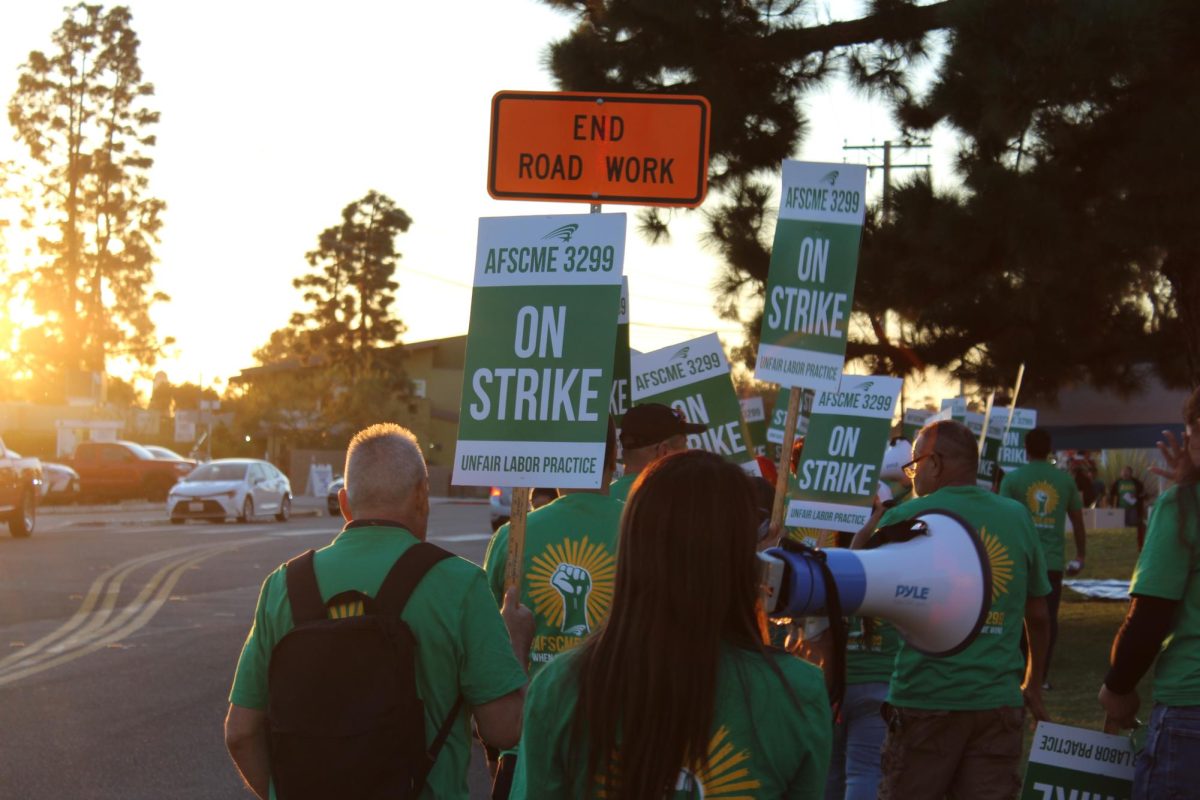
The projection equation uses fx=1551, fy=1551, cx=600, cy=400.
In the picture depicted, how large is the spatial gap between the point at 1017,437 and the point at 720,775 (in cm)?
1358

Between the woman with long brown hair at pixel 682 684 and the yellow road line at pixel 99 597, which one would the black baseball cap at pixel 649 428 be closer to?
the woman with long brown hair at pixel 682 684

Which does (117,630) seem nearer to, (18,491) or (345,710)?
(18,491)

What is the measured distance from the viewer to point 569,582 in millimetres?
4781

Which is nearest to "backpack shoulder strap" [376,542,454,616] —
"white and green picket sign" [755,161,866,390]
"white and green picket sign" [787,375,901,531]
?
"white and green picket sign" [755,161,866,390]

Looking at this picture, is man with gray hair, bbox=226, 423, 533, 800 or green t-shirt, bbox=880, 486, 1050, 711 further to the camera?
green t-shirt, bbox=880, 486, 1050, 711

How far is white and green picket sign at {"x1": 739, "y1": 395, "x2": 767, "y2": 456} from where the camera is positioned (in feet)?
44.6

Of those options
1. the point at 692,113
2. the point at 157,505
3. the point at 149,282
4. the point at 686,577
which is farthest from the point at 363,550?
the point at 149,282

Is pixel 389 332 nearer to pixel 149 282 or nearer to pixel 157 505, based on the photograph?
pixel 149 282

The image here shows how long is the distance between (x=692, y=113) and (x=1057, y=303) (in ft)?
24.5

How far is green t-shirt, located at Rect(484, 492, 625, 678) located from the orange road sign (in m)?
1.28

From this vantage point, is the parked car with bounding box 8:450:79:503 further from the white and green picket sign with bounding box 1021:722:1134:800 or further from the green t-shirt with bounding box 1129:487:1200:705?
the green t-shirt with bounding box 1129:487:1200:705

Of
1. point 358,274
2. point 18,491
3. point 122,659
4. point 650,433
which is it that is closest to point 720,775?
point 650,433

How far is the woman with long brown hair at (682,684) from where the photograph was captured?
256cm

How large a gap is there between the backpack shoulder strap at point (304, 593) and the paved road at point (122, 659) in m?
4.57
